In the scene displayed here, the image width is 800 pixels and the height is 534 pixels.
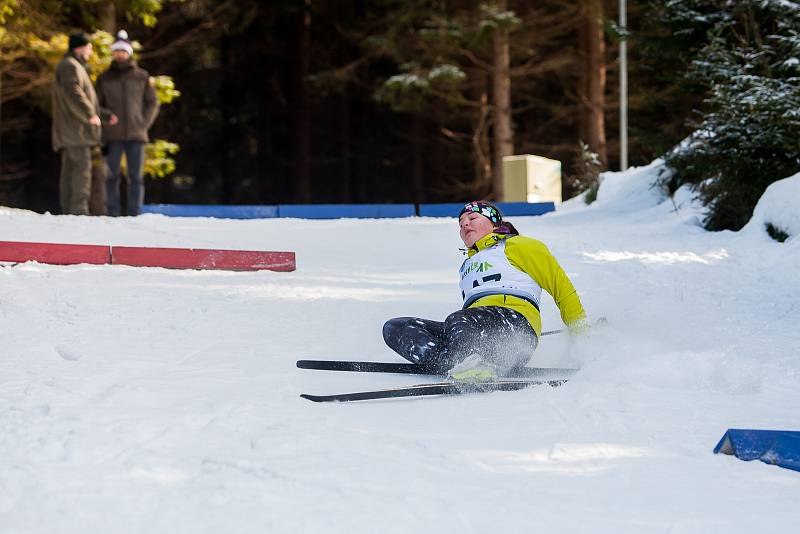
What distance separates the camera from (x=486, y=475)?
3.13 metres

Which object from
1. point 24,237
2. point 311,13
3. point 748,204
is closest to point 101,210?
point 24,237

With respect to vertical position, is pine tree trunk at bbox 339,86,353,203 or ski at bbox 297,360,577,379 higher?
Answer: pine tree trunk at bbox 339,86,353,203

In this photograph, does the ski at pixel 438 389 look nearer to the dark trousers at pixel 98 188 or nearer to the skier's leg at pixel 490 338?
the skier's leg at pixel 490 338

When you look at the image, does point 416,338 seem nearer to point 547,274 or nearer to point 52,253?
point 547,274

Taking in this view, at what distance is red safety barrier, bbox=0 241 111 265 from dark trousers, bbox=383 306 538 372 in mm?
3584

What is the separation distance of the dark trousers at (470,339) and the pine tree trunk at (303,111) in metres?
23.2

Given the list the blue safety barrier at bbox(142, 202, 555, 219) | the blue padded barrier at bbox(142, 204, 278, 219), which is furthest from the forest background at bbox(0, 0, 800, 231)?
the blue padded barrier at bbox(142, 204, 278, 219)

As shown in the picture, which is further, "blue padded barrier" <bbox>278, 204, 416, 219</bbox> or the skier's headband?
"blue padded barrier" <bbox>278, 204, 416, 219</bbox>

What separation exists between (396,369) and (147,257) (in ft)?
11.9

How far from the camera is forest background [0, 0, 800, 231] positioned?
983 cm

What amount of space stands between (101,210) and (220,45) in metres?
15.4

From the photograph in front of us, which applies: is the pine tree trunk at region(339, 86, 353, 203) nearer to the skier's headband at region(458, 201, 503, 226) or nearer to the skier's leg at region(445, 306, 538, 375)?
the skier's headband at region(458, 201, 503, 226)

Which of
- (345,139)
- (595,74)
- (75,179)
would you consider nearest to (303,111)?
(345,139)

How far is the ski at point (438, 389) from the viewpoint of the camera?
4055 millimetres
